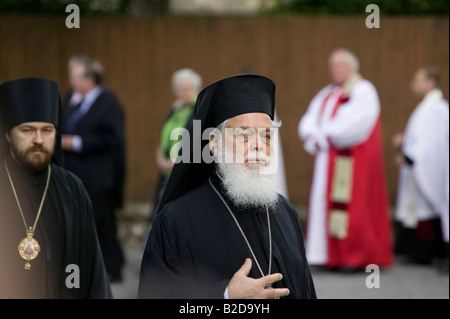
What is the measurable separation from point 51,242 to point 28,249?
130 millimetres

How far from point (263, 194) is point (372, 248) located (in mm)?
5492

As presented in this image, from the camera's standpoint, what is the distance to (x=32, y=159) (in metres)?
4.41

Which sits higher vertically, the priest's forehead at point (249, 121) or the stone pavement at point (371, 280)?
the priest's forehead at point (249, 121)

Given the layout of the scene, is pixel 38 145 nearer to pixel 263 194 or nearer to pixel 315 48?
pixel 263 194

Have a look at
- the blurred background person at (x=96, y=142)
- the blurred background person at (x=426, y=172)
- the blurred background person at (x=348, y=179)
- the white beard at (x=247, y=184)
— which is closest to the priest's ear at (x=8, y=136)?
the white beard at (x=247, y=184)

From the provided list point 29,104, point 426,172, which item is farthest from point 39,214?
point 426,172

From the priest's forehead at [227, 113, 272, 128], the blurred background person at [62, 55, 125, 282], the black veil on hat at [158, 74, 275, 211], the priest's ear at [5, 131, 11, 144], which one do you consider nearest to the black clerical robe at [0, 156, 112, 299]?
the priest's ear at [5, 131, 11, 144]

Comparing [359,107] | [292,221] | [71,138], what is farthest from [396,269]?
[292,221]

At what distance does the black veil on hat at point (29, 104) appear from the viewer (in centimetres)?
446

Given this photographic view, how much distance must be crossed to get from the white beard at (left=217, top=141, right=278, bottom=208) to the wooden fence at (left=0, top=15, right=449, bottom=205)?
22.6 feet

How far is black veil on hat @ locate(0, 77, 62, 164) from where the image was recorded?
14.6ft
